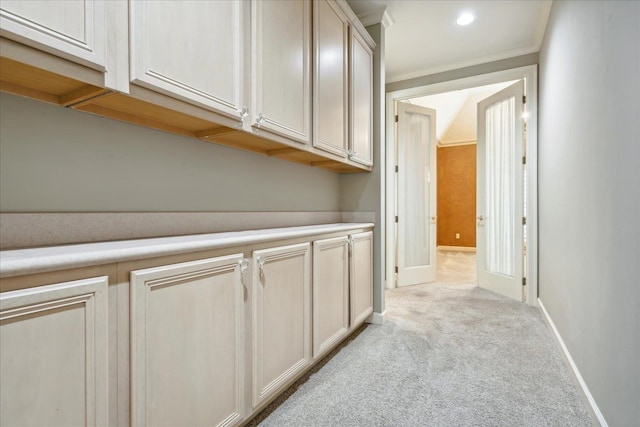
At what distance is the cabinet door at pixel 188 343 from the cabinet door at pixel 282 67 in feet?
2.68

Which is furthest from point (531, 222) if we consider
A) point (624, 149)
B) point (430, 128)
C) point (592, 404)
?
point (624, 149)

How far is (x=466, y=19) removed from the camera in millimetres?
3014

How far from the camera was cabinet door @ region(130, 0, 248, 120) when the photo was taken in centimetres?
108

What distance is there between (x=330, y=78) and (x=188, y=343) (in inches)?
74.9

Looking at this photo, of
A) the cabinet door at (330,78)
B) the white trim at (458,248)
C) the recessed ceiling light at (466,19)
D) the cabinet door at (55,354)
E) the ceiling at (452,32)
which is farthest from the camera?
the white trim at (458,248)

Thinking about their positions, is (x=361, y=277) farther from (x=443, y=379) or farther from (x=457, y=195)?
(x=457, y=195)

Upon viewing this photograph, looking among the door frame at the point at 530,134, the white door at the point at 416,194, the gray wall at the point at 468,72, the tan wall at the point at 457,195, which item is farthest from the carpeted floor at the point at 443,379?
the tan wall at the point at 457,195

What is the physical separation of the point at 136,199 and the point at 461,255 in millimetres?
7213

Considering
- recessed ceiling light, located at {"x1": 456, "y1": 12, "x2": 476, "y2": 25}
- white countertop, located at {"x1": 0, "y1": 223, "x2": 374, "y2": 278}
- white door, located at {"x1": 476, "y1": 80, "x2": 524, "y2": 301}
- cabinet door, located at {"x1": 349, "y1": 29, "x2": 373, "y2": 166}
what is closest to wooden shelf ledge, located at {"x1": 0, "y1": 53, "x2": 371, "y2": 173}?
white countertop, located at {"x1": 0, "y1": 223, "x2": 374, "y2": 278}

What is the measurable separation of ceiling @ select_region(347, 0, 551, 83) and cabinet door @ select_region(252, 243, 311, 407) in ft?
7.84

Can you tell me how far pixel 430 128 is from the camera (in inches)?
179

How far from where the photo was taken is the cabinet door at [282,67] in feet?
5.23

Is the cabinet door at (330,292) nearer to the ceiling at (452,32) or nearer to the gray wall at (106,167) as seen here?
the gray wall at (106,167)

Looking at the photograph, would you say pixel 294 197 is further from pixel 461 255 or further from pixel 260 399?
pixel 461 255
